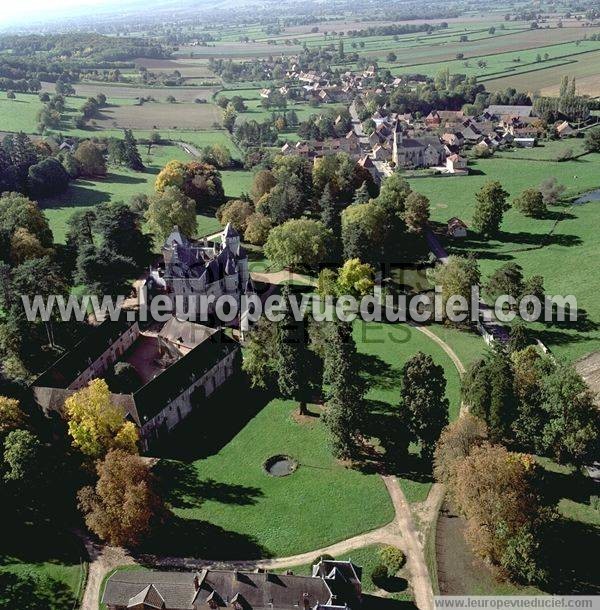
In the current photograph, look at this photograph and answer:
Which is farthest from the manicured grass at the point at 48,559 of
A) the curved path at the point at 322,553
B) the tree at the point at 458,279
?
the tree at the point at 458,279

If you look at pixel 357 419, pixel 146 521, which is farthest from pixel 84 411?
pixel 357 419

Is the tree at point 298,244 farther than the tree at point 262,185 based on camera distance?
No

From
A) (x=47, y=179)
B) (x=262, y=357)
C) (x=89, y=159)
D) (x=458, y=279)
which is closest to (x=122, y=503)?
(x=262, y=357)

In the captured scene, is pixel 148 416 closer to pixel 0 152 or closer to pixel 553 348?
pixel 553 348

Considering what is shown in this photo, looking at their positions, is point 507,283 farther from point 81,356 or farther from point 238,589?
point 81,356

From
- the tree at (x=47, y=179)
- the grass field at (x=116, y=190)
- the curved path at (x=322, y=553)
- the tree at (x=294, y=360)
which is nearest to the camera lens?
the curved path at (x=322, y=553)

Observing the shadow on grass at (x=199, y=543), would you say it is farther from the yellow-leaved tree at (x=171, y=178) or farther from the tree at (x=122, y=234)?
the yellow-leaved tree at (x=171, y=178)

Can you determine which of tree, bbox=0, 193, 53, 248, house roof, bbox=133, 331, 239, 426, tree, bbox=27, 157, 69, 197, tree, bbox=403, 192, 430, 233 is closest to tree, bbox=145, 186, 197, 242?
tree, bbox=0, 193, 53, 248
